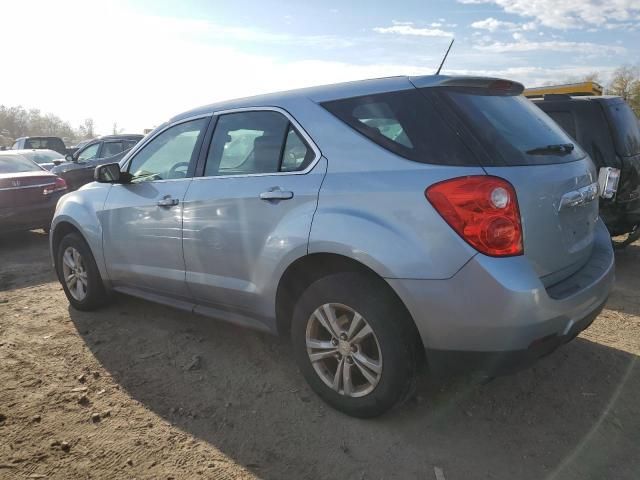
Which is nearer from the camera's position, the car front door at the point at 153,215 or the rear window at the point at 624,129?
the car front door at the point at 153,215

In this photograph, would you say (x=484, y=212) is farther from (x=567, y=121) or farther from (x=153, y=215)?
(x=567, y=121)

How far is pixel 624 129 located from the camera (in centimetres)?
524

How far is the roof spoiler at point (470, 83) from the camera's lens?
104 inches

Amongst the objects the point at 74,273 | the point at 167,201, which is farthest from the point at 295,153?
the point at 74,273

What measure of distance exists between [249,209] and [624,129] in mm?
4310

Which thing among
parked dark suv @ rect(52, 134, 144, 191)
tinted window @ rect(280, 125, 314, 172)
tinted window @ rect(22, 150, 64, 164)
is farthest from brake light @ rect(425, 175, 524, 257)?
tinted window @ rect(22, 150, 64, 164)

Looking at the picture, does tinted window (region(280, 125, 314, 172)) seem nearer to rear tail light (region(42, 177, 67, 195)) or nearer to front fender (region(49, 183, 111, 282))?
front fender (region(49, 183, 111, 282))

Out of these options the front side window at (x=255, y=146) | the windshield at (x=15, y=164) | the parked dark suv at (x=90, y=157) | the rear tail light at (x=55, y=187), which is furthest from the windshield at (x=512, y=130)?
the parked dark suv at (x=90, y=157)

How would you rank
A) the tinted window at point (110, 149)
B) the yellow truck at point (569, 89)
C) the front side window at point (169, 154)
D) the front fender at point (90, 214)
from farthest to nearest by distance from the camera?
the tinted window at point (110, 149) < the yellow truck at point (569, 89) < the front fender at point (90, 214) < the front side window at point (169, 154)

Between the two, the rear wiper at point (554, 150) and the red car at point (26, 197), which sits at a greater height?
the rear wiper at point (554, 150)

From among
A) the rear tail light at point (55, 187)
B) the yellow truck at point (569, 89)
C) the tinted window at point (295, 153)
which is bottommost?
the rear tail light at point (55, 187)

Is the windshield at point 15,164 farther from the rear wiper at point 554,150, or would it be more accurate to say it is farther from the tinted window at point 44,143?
the tinted window at point 44,143

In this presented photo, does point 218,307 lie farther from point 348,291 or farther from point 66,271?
point 66,271

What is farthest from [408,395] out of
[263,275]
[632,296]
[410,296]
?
[632,296]
